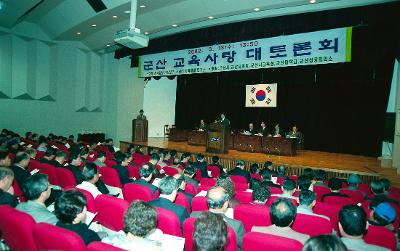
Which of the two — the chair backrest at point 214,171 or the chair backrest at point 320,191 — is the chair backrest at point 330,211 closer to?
the chair backrest at point 320,191

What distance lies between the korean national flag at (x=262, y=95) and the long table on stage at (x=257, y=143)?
1639mm

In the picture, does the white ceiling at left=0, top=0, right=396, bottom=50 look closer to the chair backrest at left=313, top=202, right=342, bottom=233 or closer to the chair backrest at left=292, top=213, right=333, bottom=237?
the chair backrest at left=313, top=202, right=342, bottom=233

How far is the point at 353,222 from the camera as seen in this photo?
2.07 meters

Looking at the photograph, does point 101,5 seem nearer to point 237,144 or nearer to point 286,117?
point 237,144

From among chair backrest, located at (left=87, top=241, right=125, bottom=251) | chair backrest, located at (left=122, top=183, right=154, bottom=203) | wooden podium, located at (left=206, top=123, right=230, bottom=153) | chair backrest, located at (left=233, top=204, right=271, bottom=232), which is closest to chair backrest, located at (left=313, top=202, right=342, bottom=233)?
chair backrest, located at (left=233, top=204, right=271, bottom=232)

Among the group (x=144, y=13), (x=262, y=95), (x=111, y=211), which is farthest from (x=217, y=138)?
(x=111, y=211)

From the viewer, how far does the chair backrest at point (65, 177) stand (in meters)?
4.07

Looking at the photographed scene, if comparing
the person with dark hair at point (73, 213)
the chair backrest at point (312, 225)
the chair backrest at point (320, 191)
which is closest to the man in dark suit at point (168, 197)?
the person with dark hair at point (73, 213)

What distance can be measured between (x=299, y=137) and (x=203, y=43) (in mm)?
5058

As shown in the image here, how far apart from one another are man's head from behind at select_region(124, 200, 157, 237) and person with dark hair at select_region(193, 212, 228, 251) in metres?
0.39

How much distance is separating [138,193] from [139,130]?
916 centimetres

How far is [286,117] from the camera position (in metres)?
13.1

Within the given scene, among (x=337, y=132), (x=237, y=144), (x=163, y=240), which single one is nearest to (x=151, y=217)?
(x=163, y=240)

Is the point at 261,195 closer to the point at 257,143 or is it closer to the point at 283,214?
the point at 283,214
